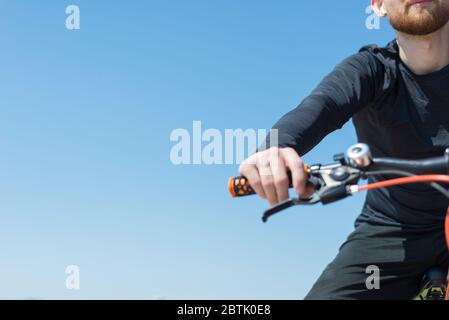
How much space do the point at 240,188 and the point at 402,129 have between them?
1875mm

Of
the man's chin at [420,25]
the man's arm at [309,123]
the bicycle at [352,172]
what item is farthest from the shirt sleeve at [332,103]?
the bicycle at [352,172]

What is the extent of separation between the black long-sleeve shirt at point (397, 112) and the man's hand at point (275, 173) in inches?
50.3

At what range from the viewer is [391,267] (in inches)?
147

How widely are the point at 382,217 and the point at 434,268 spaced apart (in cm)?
52

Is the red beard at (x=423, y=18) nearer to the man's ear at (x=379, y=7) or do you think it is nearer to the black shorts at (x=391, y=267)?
the man's ear at (x=379, y=7)

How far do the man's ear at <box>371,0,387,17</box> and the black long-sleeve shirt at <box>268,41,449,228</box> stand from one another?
0.31 metres

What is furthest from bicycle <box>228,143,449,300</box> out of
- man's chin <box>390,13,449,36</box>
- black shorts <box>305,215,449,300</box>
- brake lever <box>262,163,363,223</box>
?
man's chin <box>390,13,449,36</box>

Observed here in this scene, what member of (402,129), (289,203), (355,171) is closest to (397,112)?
(402,129)

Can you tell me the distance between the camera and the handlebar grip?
7.20ft

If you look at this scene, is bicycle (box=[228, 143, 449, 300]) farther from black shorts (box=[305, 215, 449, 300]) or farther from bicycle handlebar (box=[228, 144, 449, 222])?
black shorts (box=[305, 215, 449, 300])

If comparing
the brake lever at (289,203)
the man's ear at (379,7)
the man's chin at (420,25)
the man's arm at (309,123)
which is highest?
the man's ear at (379,7)

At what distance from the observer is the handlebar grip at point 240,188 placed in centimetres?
220
